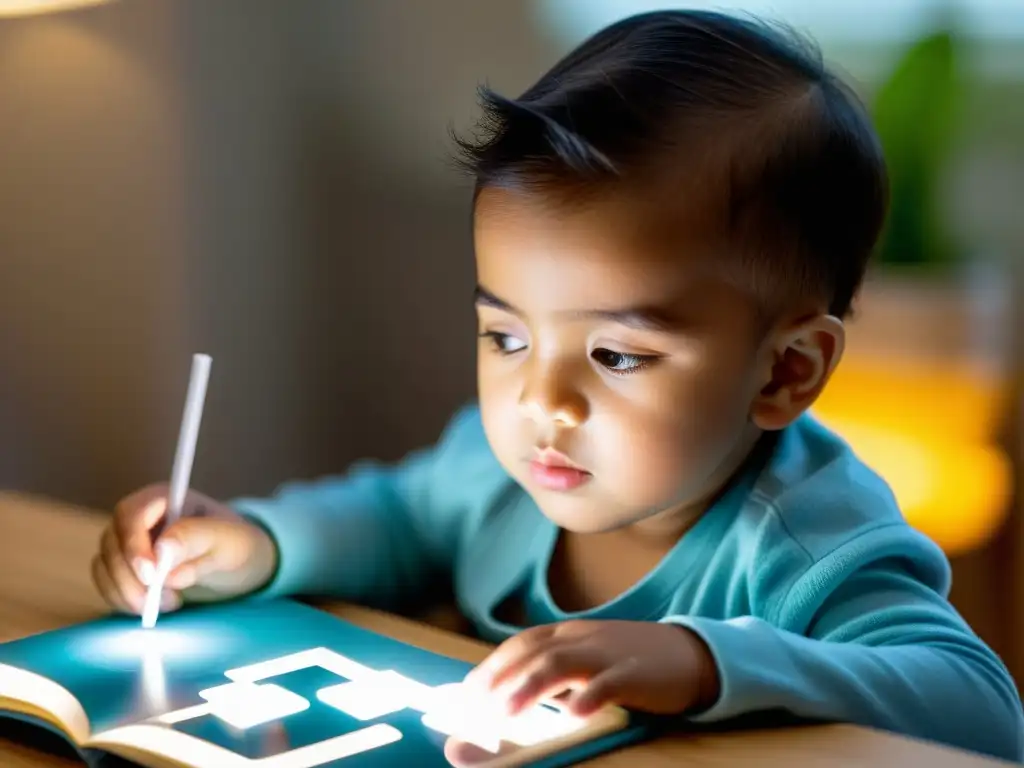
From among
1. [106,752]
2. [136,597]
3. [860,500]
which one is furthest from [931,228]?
[106,752]

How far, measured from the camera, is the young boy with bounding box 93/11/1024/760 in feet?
2.26

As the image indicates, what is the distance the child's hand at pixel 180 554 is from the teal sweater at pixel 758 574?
3cm

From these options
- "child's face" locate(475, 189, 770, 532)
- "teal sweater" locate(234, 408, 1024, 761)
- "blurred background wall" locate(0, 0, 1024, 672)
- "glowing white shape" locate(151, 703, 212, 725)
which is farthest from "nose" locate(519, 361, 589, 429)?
"blurred background wall" locate(0, 0, 1024, 672)

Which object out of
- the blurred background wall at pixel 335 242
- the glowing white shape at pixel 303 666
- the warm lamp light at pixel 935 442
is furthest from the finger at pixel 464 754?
the warm lamp light at pixel 935 442

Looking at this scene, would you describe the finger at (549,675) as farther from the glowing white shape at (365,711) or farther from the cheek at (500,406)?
the cheek at (500,406)

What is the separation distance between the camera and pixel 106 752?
21.9 inches

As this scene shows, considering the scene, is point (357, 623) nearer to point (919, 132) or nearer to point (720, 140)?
point (720, 140)

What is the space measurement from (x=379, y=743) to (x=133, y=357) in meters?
1.30

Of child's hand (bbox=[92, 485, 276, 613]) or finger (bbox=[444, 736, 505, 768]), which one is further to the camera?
child's hand (bbox=[92, 485, 276, 613])

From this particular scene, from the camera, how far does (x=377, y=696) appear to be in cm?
61

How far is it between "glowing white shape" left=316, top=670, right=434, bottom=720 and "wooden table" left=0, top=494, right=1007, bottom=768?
6cm

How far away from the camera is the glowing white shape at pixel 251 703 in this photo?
1.90 ft

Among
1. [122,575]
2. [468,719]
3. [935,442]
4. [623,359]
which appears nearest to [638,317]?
[623,359]

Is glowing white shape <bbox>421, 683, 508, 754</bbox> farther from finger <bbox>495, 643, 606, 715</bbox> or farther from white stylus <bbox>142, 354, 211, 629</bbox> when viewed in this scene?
white stylus <bbox>142, 354, 211, 629</bbox>
